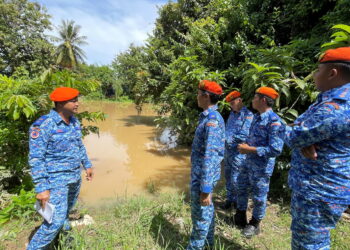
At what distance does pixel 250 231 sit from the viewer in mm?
2764

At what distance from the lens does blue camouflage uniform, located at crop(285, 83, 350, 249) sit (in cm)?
134

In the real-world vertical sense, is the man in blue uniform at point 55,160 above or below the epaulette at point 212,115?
below

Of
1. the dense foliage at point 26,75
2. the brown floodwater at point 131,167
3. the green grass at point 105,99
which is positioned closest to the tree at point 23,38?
the dense foliage at point 26,75

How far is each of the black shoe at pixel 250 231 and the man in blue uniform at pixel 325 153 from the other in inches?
51.3

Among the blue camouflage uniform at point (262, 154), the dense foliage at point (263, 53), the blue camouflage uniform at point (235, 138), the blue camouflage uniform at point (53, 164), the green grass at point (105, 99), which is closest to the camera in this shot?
the blue camouflage uniform at point (53, 164)

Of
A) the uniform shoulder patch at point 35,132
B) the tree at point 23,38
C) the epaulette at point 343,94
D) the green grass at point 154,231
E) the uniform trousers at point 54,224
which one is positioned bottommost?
the green grass at point 154,231

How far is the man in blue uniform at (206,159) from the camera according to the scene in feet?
6.35

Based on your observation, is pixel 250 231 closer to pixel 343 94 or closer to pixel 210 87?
pixel 210 87

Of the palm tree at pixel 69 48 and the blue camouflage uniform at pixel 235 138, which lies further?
the palm tree at pixel 69 48

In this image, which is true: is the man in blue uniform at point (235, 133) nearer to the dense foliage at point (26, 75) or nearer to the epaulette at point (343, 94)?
the epaulette at point (343, 94)

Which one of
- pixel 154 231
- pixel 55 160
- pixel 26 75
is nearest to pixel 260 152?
pixel 154 231

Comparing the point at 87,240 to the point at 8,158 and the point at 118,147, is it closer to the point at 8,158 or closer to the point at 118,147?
the point at 8,158

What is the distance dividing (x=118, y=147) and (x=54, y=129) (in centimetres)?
651

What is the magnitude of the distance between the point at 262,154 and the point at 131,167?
4.84 m
